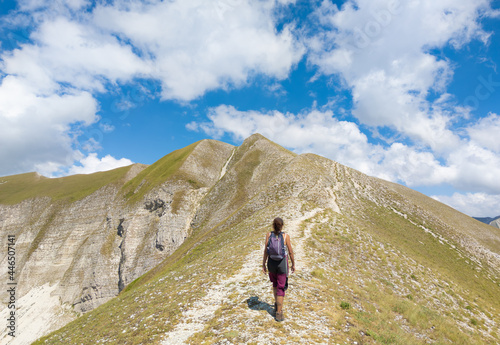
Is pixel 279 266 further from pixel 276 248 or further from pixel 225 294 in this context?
pixel 225 294

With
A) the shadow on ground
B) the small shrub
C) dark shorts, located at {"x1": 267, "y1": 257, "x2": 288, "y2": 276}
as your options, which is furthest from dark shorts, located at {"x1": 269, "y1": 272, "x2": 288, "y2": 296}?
→ the small shrub

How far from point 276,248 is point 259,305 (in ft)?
12.7

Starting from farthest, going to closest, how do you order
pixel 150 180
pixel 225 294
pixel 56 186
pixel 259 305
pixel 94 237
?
1. pixel 56 186
2. pixel 150 180
3. pixel 94 237
4. pixel 225 294
5. pixel 259 305

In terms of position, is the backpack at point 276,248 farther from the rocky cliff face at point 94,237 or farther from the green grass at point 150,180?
the green grass at point 150,180

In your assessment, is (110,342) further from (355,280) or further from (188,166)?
(188,166)

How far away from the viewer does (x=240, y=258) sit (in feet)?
65.3

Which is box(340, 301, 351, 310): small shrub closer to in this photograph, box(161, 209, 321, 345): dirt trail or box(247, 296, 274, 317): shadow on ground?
box(161, 209, 321, 345): dirt trail

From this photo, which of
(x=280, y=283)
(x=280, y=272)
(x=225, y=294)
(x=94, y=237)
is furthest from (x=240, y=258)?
(x=94, y=237)

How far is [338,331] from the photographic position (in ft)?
32.7

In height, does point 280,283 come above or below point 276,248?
below

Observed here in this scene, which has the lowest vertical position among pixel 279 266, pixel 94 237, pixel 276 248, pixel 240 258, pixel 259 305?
pixel 94 237

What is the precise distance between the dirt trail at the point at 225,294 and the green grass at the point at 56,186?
380 ft

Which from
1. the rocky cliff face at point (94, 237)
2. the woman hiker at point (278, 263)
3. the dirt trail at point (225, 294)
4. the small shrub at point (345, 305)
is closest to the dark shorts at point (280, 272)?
the woman hiker at point (278, 263)

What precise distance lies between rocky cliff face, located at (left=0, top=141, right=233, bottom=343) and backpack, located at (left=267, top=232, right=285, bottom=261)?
2458 inches
